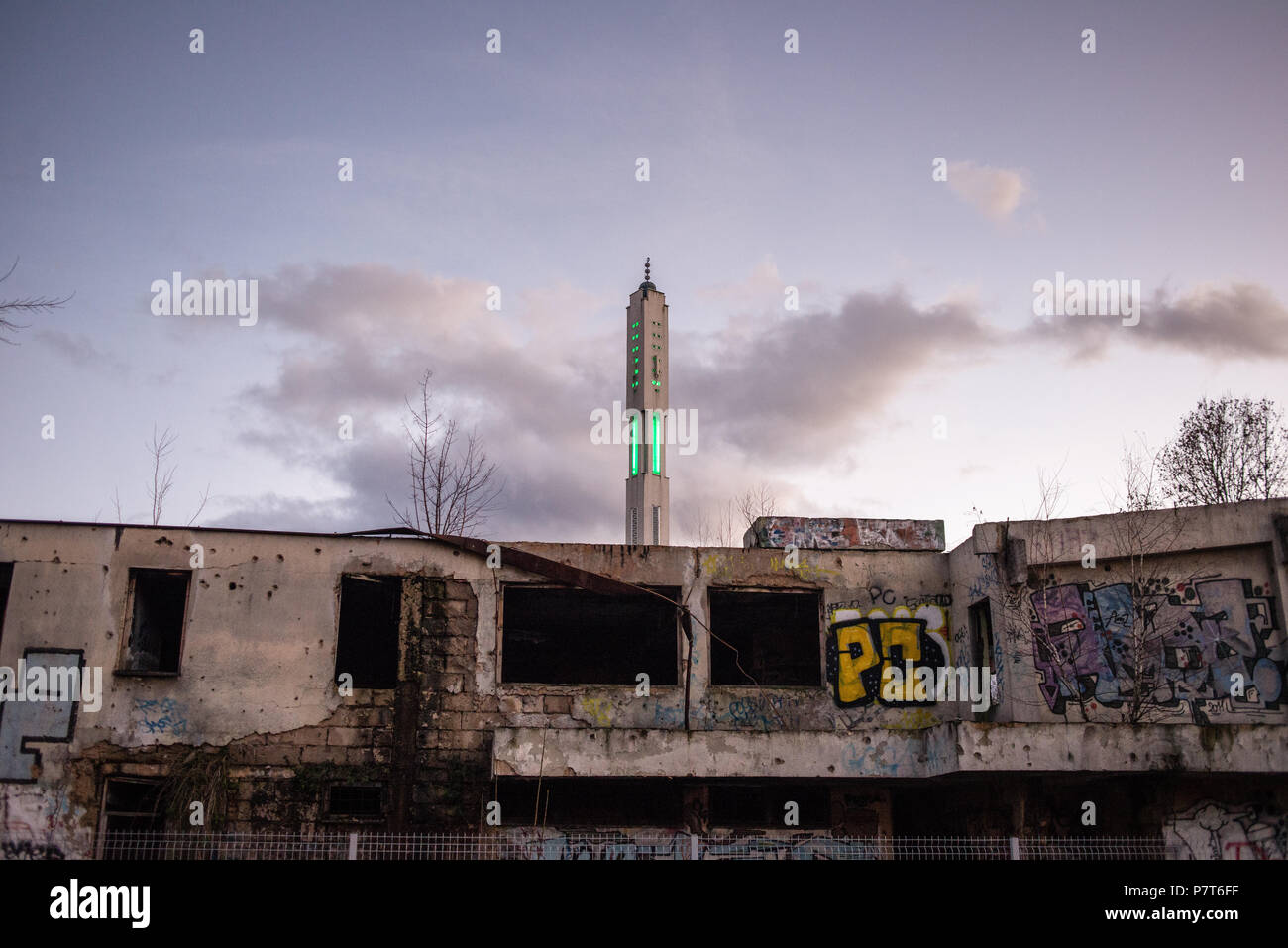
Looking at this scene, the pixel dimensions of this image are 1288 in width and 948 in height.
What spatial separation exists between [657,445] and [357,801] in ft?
72.1

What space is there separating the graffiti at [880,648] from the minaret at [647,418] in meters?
18.1

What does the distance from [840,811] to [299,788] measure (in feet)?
23.9

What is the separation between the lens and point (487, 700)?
15.5 m

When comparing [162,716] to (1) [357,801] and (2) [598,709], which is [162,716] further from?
(2) [598,709]

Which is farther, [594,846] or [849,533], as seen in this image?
[849,533]

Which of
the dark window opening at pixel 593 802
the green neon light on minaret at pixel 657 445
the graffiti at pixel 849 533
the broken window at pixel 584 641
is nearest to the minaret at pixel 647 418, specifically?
the green neon light on minaret at pixel 657 445

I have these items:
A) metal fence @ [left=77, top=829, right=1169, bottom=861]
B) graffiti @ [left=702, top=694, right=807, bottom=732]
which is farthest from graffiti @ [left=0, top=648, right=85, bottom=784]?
graffiti @ [left=702, top=694, right=807, bottom=732]

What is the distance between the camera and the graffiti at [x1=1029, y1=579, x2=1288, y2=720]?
47.8 ft

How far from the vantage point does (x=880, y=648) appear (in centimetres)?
1648

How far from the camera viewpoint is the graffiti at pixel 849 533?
17219 millimetres

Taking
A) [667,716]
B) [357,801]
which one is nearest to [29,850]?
[357,801]

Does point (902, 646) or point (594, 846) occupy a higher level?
point (902, 646)

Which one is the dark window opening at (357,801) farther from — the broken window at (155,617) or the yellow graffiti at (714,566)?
the yellow graffiti at (714,566)
